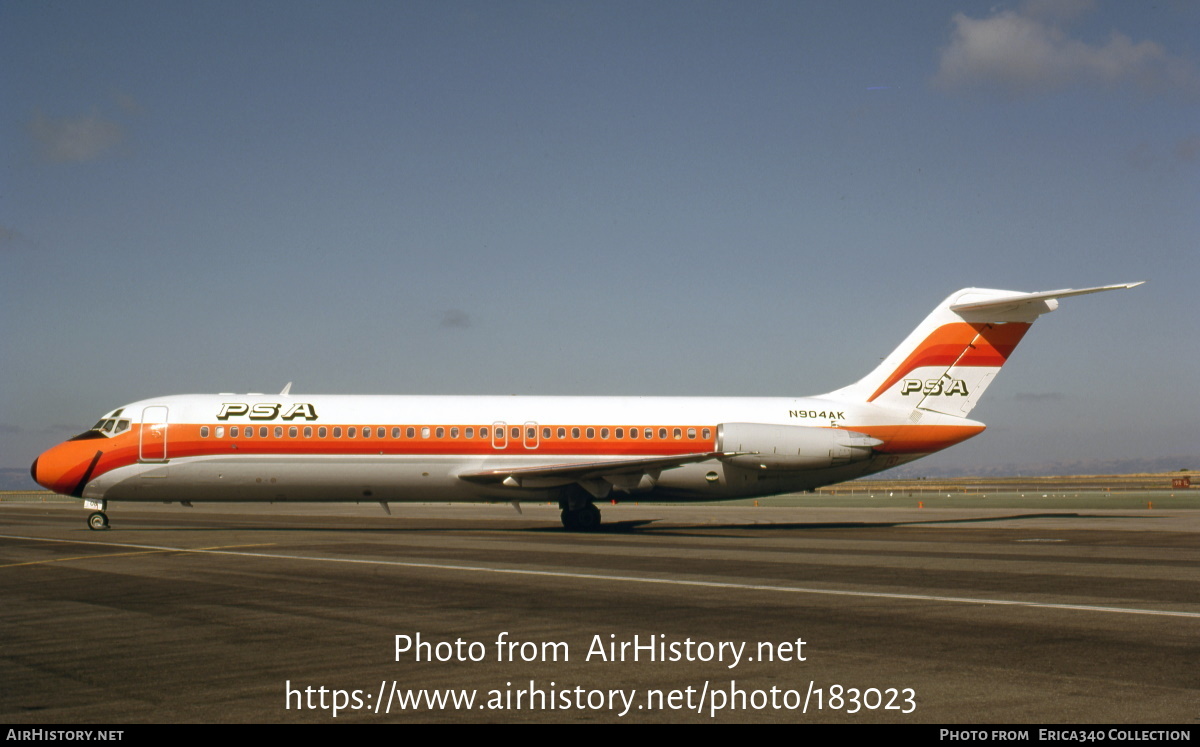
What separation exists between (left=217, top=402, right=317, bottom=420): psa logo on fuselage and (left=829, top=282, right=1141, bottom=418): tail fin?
18.0 meters

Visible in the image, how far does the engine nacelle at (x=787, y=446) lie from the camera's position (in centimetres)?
3028

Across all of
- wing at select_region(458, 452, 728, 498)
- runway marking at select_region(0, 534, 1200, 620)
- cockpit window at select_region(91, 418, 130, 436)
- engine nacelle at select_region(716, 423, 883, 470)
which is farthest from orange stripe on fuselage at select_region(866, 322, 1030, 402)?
cockpit window at select_region(91, 418, 130, 436)

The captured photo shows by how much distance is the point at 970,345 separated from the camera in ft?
107

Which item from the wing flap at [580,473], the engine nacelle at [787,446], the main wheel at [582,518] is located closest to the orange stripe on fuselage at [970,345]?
the engine nacelle at [787,446]

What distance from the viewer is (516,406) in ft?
102

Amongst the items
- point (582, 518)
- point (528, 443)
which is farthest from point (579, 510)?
point (528, 443)

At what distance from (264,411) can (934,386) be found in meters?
21.0

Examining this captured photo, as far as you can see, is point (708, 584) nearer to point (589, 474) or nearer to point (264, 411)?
point (589, 474)

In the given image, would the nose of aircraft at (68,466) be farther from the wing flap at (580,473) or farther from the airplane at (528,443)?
the wing flap at (580,473)

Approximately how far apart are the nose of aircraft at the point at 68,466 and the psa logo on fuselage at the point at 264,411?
3813 mm

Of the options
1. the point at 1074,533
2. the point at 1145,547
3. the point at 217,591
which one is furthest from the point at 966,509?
the point at 217,591

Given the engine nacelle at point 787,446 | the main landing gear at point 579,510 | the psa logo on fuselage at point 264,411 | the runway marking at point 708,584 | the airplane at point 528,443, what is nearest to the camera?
the runway marking at point 708,584

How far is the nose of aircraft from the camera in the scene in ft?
96.9

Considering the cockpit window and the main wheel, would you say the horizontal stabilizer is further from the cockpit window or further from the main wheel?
the cockpit window
